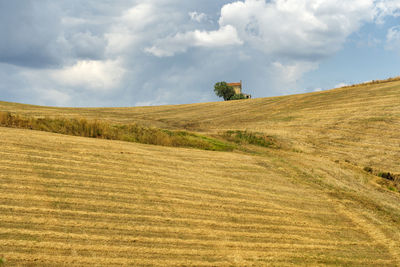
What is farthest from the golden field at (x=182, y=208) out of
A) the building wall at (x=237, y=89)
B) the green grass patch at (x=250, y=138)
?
the building wall at (x=237, y=89)

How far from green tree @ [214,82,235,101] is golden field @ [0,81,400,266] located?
67692 millimetres

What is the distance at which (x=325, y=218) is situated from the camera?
359 inches

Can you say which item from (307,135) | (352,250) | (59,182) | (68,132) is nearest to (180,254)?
(59,182)

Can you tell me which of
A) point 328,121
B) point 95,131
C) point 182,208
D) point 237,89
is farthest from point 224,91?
point 182,208

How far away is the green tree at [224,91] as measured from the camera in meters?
81.8

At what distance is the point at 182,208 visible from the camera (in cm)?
788

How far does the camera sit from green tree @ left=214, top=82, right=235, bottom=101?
268ft

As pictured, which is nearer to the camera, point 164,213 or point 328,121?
point 164,213

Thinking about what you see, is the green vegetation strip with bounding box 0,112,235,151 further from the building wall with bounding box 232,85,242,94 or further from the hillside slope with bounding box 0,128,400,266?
the building wall with bounding box 232,85,242,94

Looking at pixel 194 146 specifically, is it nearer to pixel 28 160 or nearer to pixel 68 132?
pixel 68 132

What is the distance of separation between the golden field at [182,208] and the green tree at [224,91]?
6769 cm

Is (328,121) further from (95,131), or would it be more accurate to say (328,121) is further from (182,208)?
(182,208)

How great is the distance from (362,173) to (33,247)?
12.6 meters

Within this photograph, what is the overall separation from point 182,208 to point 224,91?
246ft
